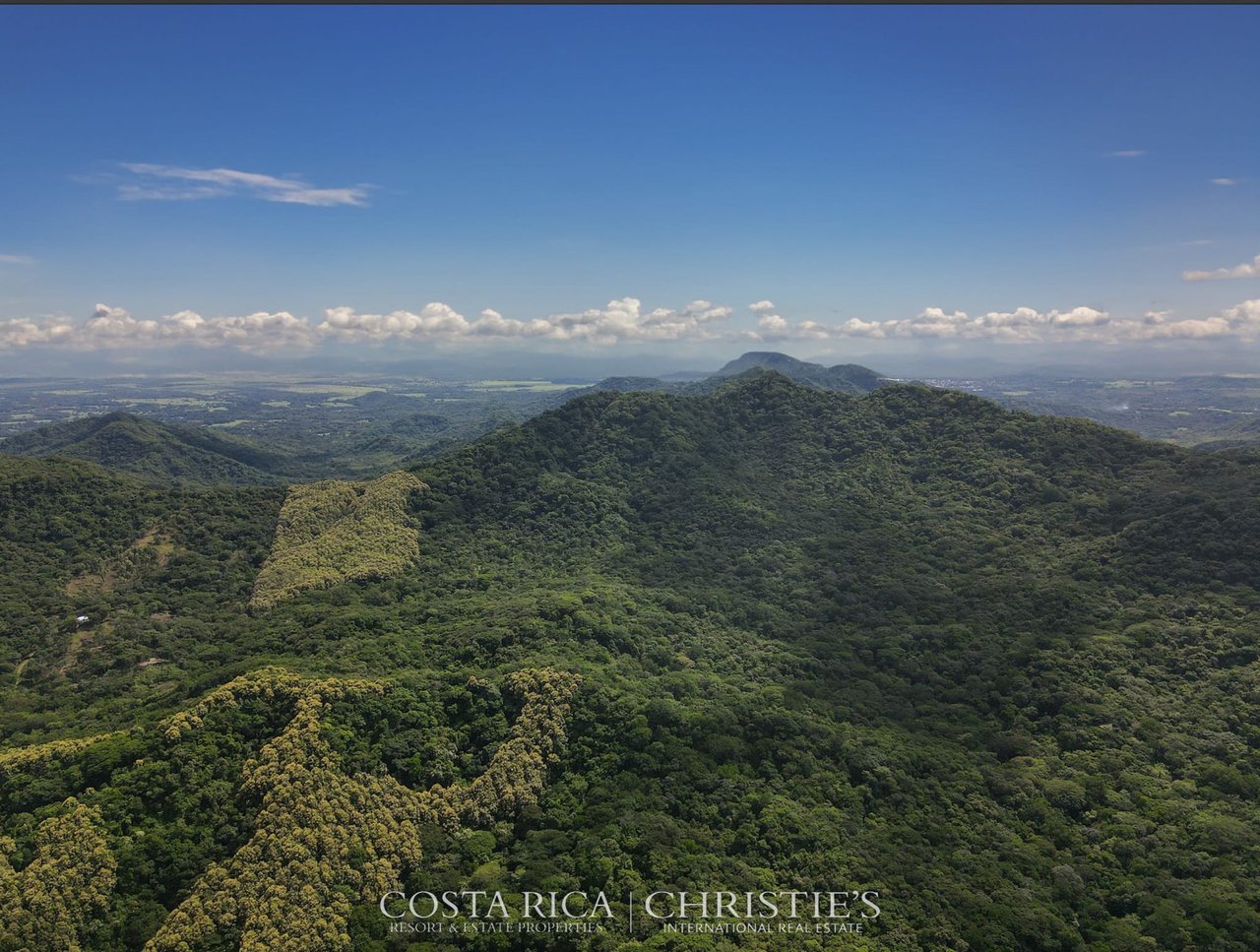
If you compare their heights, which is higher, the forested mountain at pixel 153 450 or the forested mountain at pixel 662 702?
the forested mountain at pixel 153 450

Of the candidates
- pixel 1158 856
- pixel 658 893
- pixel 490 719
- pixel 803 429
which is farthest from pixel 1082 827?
pixel 803 429

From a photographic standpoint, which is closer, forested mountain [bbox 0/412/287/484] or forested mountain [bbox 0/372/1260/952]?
forested mountain [bbox 0/372/1260/952]

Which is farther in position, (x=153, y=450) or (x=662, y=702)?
(x=153, y=450)

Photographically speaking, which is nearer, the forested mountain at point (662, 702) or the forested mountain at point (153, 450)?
the forested mountain at point (662, 702)

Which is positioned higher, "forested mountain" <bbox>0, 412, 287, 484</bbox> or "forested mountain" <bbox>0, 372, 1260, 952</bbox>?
"forested mountain" <bbox>0, 412, 287, 484</bbox>
